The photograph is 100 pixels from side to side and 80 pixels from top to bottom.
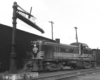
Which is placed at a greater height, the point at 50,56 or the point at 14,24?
the point at 14,24

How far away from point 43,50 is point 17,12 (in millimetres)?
5856

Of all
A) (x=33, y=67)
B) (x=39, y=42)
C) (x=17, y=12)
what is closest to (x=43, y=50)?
(x=39, y=42)

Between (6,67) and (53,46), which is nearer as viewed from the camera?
(6,67)

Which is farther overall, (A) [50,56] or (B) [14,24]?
(A) [50,56]

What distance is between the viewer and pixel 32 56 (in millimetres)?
15328

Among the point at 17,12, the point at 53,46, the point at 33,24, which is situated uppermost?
the point at 17,12

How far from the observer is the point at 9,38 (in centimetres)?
1477

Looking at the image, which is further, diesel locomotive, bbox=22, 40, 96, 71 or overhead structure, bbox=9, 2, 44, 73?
diesel locomotive, bbox=22, 40, 96, 71

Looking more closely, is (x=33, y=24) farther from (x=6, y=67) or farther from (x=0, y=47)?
(x=6, y=67)

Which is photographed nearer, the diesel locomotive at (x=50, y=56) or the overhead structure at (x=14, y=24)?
the overhead structure at (x=14, y=24)

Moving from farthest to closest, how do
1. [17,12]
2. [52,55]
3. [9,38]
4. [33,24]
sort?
[52,55]
[9,38]
[33,24]
[17,12]

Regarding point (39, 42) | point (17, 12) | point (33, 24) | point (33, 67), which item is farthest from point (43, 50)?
point (17, 12)

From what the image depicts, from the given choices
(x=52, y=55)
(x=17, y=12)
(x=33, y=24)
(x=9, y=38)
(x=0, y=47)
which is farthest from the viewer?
(x=52, y=55)

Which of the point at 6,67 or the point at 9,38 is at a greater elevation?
the point at 9,38
